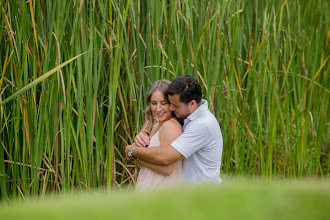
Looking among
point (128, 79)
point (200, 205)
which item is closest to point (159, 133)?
point (128, 79)

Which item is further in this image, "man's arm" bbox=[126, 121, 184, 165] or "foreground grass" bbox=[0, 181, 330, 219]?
"man's arm" bbox=[126, 121, 184, 165]

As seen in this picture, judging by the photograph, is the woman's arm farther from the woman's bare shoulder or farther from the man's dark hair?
the man's dark hair

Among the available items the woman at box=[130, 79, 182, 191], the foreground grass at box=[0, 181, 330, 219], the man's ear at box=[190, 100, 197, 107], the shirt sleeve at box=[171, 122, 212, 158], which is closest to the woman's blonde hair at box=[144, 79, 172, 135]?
the woman at box=[130, 79, 182, 191]


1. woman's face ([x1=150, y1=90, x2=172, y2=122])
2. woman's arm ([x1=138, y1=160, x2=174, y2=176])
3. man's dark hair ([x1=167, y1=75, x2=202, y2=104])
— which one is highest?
man's dark hair ([x1=167, y1=75, x2=202, y2=104])

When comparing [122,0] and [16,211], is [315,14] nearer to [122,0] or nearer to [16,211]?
[122,0]

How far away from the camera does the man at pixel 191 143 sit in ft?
8.23

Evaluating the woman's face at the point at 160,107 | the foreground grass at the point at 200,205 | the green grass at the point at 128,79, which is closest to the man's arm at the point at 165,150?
the woman's face at the point at 160,107

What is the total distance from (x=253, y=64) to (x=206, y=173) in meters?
1.30

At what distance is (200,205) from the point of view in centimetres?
77

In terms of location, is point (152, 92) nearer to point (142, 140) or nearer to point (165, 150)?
point (142, 140)

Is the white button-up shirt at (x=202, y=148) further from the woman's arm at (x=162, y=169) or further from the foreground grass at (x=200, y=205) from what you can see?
the foreground grass at (x=200, y=205)

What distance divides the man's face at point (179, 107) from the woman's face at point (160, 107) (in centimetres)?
5

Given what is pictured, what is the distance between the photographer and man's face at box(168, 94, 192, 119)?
2.62m

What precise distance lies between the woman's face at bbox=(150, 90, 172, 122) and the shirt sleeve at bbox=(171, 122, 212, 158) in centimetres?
19
